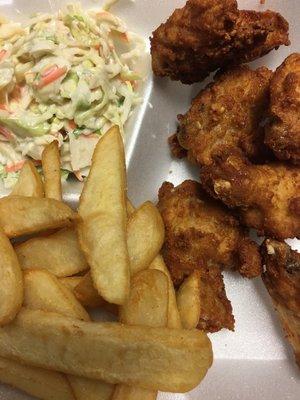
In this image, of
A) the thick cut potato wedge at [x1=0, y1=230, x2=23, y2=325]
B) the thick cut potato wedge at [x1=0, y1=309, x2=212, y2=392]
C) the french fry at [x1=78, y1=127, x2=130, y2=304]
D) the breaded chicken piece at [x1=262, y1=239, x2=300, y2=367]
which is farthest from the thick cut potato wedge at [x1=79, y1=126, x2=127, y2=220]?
the breaded chicken piece at [x1=262, y1=239, x2=300, y2=367]

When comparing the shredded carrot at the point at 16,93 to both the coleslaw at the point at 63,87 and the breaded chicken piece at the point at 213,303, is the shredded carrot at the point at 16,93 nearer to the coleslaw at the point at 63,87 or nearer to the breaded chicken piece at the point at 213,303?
the coleslaw at the point at 63,87

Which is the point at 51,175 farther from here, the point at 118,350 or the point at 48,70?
the point at 118,350

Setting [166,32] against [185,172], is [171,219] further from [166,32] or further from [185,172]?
[166,32]

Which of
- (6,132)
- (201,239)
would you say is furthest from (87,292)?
(6,132)

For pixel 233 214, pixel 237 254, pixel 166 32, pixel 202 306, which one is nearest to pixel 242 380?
pixel 202 306

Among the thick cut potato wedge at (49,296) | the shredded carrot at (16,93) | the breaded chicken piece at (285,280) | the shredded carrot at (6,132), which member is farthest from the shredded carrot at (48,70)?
the breaded chicken piece at (285,280)
